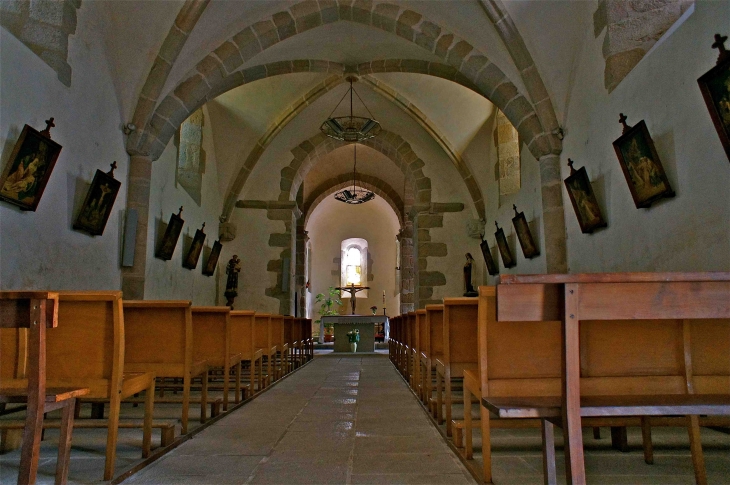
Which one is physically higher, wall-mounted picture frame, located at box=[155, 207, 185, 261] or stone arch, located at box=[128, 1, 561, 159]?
stone arch, located at box=[128, 1, 561, 159]

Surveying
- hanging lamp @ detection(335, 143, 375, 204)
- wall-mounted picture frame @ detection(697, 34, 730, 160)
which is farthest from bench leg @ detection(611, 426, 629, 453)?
hanging lamp @ detection(335, 143, 375, 204)

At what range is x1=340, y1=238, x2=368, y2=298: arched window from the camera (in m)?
22.5

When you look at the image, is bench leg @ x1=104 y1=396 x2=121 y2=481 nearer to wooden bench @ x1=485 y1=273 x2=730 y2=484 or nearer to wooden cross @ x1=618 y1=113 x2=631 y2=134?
wooden bench @ x1=485 y1=273 x2=730 y2=484

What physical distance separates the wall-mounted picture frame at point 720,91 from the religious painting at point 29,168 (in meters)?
5.28

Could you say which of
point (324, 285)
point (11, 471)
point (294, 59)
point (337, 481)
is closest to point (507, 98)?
point (294, 59)

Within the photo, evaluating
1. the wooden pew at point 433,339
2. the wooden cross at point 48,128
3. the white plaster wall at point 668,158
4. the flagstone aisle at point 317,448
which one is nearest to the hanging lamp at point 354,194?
the white plaster wall at point 668,158

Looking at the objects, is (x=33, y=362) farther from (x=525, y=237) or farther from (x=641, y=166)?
(x=525, y=237)

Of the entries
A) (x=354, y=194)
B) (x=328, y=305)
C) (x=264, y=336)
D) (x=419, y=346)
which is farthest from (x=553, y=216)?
(x=328, y=305)

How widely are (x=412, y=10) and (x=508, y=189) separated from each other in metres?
3.90

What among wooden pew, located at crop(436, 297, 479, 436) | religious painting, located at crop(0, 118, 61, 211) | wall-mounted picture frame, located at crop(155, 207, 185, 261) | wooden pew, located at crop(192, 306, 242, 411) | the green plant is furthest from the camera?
the green plant

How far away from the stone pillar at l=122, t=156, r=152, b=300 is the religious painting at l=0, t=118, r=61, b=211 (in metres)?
2.15

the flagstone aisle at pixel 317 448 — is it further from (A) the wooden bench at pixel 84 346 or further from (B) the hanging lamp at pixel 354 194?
(B) the hanging lamp at pixel 354 194

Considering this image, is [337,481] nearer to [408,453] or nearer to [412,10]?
[408,453]

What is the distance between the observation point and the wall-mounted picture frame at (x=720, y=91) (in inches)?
140
